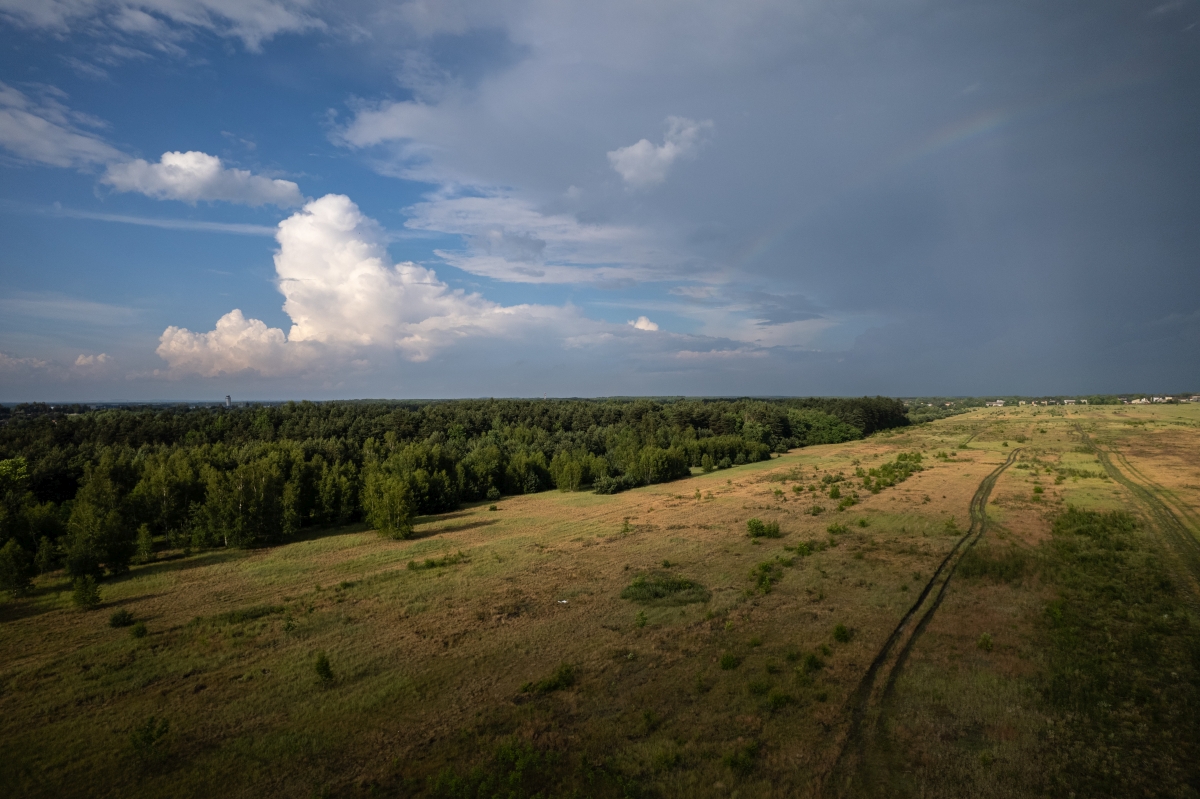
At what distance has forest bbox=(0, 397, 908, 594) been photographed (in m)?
40.2

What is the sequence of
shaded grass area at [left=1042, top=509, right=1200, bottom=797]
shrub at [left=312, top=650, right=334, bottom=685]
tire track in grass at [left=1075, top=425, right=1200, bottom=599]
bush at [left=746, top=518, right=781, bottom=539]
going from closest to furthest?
shaded grass area at [left=1042, top=509, right=1200, bottom=797] < shrub at [left=312, top=650, right=334, bottom=685] < tire track in grass at [left=1075, top=425, right=1200, bottom=599] < bush at [left=746, top=518, right=781, bottom=539]

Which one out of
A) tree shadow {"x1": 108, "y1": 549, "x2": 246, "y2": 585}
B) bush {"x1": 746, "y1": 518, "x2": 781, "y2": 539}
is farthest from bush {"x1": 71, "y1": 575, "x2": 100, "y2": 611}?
bush {"x1": 746, "y1": 518, "x2": 781, "y2": 539}

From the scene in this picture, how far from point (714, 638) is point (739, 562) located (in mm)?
12057

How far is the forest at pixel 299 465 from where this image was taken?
40.2 meters

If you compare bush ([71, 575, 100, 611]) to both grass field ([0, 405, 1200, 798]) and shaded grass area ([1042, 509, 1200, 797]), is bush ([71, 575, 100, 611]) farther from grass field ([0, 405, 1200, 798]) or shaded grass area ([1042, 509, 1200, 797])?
shaded grass area ([1042, 509, 1200, 797])

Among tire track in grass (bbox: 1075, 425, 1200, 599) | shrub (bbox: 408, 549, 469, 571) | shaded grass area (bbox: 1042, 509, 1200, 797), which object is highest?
tire track in grass (bbox: 1075, 425, 1200, 599)

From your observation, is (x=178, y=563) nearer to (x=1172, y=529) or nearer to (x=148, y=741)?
(x=148, y=741)

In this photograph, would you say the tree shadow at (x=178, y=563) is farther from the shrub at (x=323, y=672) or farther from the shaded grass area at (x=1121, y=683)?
the shaded grass area at (x=1121, y=683)

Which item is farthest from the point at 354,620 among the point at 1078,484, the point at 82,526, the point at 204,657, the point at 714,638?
the point at 1078,484

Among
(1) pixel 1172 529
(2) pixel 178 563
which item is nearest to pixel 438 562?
(2) pixel 178 563

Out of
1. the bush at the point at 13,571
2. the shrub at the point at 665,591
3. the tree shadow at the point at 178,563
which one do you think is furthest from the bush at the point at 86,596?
the shrub at the point at 665,591

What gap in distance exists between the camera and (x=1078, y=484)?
5084cm

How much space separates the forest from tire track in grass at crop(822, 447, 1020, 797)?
39.4 meters

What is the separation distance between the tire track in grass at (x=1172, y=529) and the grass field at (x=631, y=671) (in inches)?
13.3
